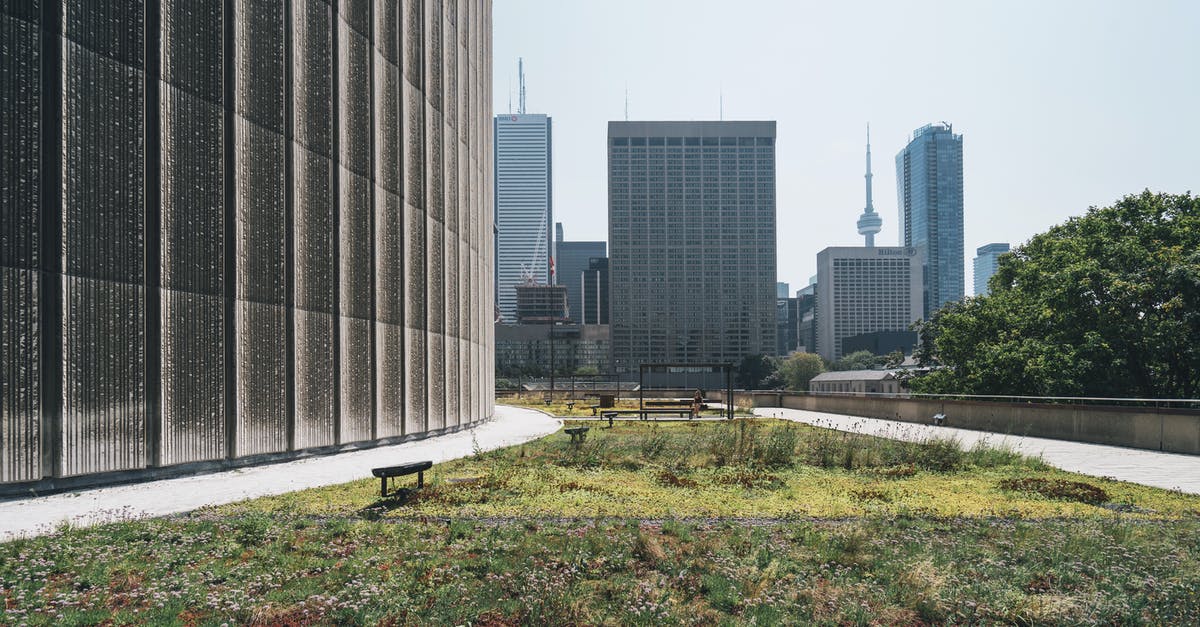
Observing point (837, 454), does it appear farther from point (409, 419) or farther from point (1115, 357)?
point (1115, 357)

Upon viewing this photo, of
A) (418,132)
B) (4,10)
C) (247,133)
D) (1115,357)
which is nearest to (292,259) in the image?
(247,133)

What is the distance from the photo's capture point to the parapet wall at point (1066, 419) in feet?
59.9

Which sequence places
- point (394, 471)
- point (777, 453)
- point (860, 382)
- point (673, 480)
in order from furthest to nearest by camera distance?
point (860, 382) → point (777, 453) → point (673, 480) → point (394, 471)

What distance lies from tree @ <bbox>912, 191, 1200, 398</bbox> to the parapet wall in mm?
5347

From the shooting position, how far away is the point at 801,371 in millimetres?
155250

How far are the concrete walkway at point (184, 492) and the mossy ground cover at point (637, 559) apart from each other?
3.79 feet

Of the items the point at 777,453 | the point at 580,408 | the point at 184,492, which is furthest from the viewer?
the point at 580,408

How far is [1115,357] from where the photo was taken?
29531 mm

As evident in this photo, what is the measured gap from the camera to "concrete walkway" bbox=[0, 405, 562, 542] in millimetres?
10367

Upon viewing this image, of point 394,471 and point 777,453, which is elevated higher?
point 394,471

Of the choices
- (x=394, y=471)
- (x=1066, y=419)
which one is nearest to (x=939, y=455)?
(x=1066, y=419)

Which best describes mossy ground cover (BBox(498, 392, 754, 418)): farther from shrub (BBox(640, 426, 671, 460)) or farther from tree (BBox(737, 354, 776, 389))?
tree (BBox(737, 354, 776, 389))

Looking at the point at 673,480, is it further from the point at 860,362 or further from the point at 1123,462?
the point at 860,362

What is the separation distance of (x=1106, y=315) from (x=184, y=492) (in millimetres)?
33108
